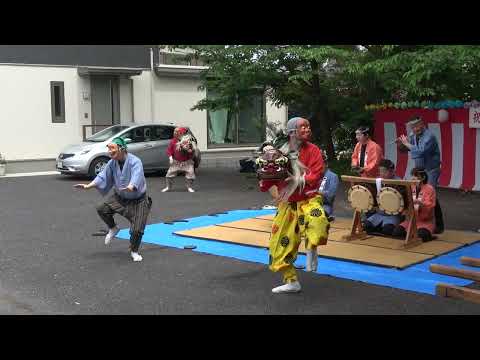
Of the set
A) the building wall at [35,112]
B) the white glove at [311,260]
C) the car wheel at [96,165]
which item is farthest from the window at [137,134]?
the white glove at [311,260]

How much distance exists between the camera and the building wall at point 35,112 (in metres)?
19.1

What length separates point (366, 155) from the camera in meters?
9.00

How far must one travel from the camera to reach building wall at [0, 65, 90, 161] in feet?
62.6

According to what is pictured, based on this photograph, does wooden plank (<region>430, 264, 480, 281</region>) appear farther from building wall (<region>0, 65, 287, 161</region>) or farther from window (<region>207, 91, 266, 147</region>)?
window (<region>207, 91, 266, 147</region>)

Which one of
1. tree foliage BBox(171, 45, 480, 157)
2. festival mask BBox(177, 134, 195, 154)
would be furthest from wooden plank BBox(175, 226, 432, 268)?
festival mask BBox(177, 134, 195, 154)

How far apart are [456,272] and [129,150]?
12.0 metres

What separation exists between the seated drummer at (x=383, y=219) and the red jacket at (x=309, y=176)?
267 centimetres

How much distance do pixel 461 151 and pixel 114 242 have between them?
8384 mm

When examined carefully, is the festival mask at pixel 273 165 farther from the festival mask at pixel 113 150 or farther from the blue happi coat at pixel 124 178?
the festival mask at pixel 113 150

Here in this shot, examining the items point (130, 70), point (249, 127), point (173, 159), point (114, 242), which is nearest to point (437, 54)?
point (114, 242)

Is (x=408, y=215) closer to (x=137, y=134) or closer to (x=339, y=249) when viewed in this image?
(x=339, y=249)

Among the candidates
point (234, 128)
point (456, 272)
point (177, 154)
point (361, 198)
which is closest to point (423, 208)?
point (361, 198)

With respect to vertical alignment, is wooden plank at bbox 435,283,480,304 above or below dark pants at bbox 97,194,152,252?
below

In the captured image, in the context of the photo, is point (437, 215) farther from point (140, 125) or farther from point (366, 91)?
point (140, 125)
